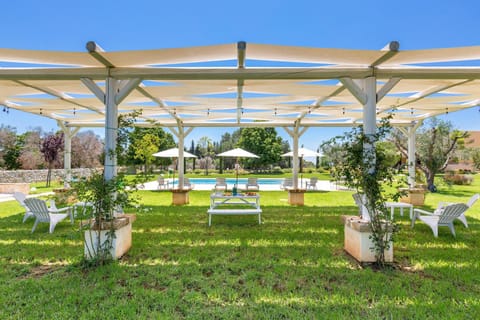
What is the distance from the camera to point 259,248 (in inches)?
177

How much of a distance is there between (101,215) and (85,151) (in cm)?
2244

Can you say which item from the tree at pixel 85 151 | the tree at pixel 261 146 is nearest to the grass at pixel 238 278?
the tree at pixel 85 151

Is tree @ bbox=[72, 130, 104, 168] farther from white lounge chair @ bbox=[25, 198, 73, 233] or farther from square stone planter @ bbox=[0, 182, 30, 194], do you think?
white lounge chair @ bbox=[25, 198, 73, 233]

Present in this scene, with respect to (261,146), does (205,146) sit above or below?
above

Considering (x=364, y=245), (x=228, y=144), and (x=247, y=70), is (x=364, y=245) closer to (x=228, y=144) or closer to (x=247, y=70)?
(x=247, y=70)

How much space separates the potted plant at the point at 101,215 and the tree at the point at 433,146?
13.7 m

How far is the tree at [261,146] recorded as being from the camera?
3088 centimetres

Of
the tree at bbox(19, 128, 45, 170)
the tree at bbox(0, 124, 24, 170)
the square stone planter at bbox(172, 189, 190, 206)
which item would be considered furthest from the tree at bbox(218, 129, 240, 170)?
the square stone planter at bbox(172, 189, 190, 206)

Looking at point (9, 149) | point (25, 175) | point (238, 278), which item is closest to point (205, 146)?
point (9, 149)

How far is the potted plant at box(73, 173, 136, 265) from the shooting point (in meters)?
3.67

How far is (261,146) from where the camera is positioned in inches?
1225

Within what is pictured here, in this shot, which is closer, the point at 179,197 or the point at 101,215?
the point at 101,215

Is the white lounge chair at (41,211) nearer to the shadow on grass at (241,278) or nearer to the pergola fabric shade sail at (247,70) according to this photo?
the shadow on grass at (241,278)

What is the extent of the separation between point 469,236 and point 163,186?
45.2 feet
